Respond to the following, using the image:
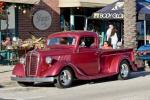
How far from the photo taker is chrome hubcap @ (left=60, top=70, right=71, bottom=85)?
16.1m

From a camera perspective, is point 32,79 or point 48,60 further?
point 32,79

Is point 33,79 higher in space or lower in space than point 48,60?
lower

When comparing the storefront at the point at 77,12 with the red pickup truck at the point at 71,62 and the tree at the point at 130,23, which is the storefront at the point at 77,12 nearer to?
the tree at the point at 130,23

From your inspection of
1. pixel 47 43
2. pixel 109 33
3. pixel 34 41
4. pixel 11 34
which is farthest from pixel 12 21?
pixel 47 43

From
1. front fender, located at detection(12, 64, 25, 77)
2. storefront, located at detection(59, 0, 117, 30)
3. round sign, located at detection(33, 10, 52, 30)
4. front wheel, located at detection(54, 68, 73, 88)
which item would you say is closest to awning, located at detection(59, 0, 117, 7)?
storefront, located at detection(59, 0, 117, 30)

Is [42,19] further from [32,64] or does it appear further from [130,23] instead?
[32,64]

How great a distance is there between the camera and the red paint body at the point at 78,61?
52.6 ft

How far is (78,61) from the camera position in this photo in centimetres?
1673

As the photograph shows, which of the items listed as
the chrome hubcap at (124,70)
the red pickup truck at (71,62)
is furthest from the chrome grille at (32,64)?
the chrome hubcap at (124,70)

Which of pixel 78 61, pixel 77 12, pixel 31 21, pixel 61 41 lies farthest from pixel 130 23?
pixel 78 61

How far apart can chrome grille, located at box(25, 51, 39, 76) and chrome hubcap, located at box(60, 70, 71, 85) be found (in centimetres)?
84

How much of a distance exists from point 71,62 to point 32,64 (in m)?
1.24

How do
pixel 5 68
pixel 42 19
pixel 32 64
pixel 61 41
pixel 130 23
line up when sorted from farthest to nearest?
pixel 42 19, pixel 130 23, pixel 5 68, pixel 61 41, pixel 32 64

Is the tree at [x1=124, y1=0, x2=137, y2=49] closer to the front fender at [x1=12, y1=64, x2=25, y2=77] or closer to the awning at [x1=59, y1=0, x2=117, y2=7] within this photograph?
the awning at [x1=59, y1=0, x2=117, y2=7]
